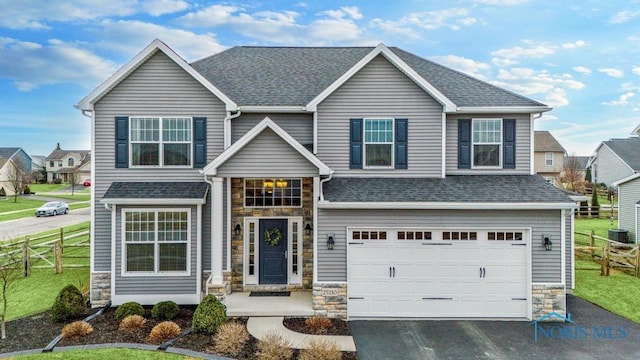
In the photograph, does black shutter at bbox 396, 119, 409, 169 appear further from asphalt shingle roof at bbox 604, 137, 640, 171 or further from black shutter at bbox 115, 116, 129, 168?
asphalt shingle roof at bbox 604, 137, 640, 171

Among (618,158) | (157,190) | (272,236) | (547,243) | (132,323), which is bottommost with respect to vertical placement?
(132,323)

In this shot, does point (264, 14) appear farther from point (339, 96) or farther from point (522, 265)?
point (522, 265)

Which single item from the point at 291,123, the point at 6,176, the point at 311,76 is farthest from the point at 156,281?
the point at 6,176

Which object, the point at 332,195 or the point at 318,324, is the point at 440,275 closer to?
the point at 318,324

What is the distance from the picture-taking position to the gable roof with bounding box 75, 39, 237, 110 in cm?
1034

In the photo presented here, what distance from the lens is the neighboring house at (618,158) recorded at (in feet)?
114

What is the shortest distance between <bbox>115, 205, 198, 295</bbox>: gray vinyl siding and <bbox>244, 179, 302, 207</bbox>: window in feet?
6.08

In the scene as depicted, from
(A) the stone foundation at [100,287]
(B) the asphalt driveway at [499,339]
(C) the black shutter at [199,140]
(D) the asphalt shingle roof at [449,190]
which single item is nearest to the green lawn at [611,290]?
(B) the asphalt driveway at [499,339]

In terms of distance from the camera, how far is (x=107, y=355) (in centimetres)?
716

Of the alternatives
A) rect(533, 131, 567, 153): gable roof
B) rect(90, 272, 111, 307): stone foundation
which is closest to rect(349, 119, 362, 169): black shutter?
rect(90, 272, 111, 307): stone foundation

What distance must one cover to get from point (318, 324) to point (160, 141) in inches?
295

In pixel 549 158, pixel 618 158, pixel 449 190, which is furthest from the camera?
pixel 549 158

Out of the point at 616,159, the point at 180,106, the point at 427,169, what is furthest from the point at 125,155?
the point at 616,159

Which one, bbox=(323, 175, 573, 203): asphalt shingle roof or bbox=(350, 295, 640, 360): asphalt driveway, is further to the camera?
bbox=(323, 175, 573, 203): asphalt shingle roof
